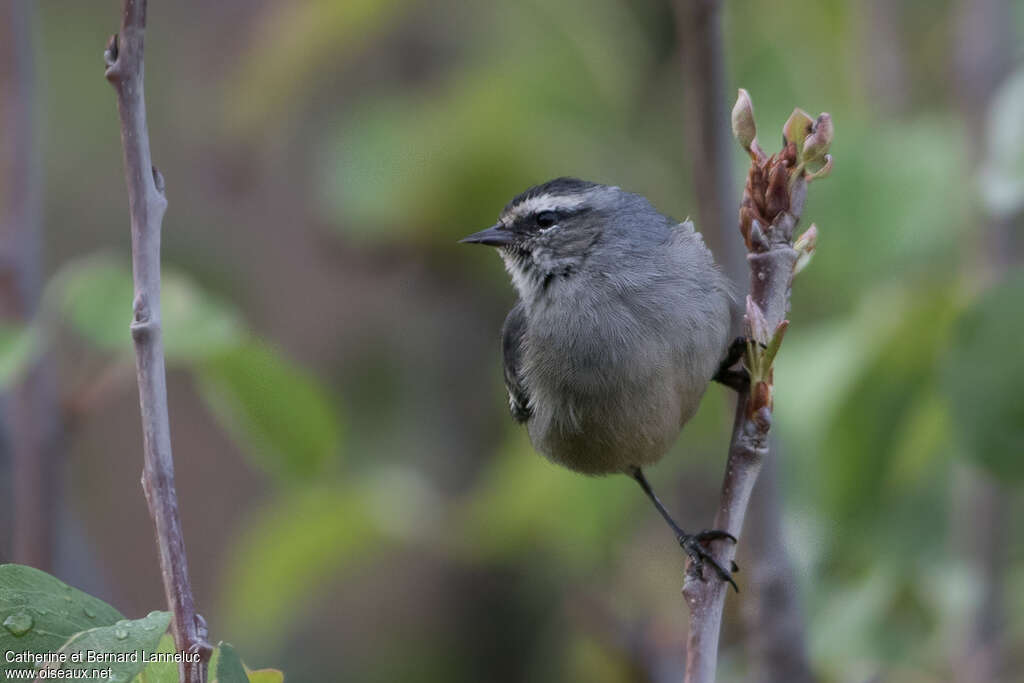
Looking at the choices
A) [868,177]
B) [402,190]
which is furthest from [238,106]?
[868,177]

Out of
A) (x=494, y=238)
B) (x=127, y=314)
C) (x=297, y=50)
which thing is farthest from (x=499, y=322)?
(x=127, y=314)

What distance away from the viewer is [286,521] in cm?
356

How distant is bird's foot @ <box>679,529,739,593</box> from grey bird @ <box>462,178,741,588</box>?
0.34ft

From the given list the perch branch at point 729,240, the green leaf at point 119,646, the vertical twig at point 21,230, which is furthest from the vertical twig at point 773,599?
the vertical twig at point 21,230

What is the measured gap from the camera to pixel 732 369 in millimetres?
2875

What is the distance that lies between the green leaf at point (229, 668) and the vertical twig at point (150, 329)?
0.04 meters

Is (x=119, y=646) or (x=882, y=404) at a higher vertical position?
(x=882, y=404)

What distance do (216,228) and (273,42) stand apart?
0.95m

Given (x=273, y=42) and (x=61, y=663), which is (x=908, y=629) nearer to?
(x=61, y=663)

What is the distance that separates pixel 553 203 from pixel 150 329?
1.91 m

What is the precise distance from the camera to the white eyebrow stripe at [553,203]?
3312mm

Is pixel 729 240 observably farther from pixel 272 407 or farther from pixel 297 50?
pixel 297 50

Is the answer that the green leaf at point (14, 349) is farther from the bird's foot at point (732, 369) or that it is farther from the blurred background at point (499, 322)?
the bird's foot at point (732, 369)

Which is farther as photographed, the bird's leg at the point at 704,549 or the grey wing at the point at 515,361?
the grey wing at the point at 515,361
